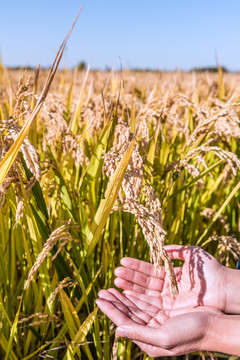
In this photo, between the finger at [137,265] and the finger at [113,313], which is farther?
the finger at [137,265]

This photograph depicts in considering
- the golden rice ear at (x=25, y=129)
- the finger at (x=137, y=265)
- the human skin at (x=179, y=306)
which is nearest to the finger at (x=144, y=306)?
the human skin at (x=179, y=306)

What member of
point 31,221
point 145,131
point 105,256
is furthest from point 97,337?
point 145,131

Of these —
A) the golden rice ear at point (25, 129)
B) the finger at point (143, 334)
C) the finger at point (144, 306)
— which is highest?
the golden rice ear at point (25, 129)

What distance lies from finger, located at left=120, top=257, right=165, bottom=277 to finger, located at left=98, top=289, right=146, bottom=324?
0.38 feet

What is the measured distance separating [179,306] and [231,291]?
235 millimetres

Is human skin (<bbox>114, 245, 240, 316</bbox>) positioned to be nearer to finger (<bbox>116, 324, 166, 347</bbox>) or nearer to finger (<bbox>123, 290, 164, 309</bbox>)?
finger (<bbox>123, 290, 164, 309</bbox>)

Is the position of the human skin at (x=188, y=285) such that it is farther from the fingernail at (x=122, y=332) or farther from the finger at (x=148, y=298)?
the fingernail at (x=122, y=332)

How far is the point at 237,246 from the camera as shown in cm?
129

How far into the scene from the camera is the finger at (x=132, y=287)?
1.28m

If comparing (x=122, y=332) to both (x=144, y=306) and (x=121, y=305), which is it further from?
(x=144, y=306)

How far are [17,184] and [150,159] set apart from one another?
1.79 feet

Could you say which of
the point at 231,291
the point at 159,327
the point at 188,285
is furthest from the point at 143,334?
the point at 231,291

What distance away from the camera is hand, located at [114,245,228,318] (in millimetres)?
1304

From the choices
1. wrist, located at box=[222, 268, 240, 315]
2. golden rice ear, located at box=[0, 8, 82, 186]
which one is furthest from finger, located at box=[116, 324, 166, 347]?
golden rice ear, located at box=[0, 8, 82, 186]
